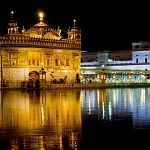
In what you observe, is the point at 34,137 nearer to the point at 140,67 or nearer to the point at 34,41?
the point at 34,41

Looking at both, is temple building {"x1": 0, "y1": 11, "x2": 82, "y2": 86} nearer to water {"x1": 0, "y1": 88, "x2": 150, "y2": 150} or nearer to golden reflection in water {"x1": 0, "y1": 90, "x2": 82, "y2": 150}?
golden reflection in water {"x1": 0, "y1": 90, "x2": 82, "y2": 150}

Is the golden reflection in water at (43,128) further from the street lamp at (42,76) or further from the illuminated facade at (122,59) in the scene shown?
the illuminated facade at (122,59)

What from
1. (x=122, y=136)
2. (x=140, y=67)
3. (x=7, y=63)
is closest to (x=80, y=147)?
(x=122, y=136)

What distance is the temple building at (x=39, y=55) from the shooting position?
126ft

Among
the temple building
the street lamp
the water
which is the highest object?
the temple building

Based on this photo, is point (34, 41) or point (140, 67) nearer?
point (34, 41)

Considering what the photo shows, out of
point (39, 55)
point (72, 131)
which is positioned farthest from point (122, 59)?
point (72, 131)

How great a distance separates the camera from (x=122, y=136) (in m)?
8.48

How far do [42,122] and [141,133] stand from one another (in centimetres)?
298

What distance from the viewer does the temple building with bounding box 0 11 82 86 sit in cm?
3844

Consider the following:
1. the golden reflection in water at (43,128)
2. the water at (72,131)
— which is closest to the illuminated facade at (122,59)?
the golden reflection in water at (43,128)

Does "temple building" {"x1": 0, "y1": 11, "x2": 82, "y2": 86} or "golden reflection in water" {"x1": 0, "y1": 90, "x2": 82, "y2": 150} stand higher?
"temple building" {"x1": 0, "y1": 11, "x2": 82, "y2": 86}

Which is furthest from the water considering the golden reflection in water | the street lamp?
the street lamp

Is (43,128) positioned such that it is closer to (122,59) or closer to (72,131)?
(72,131)
